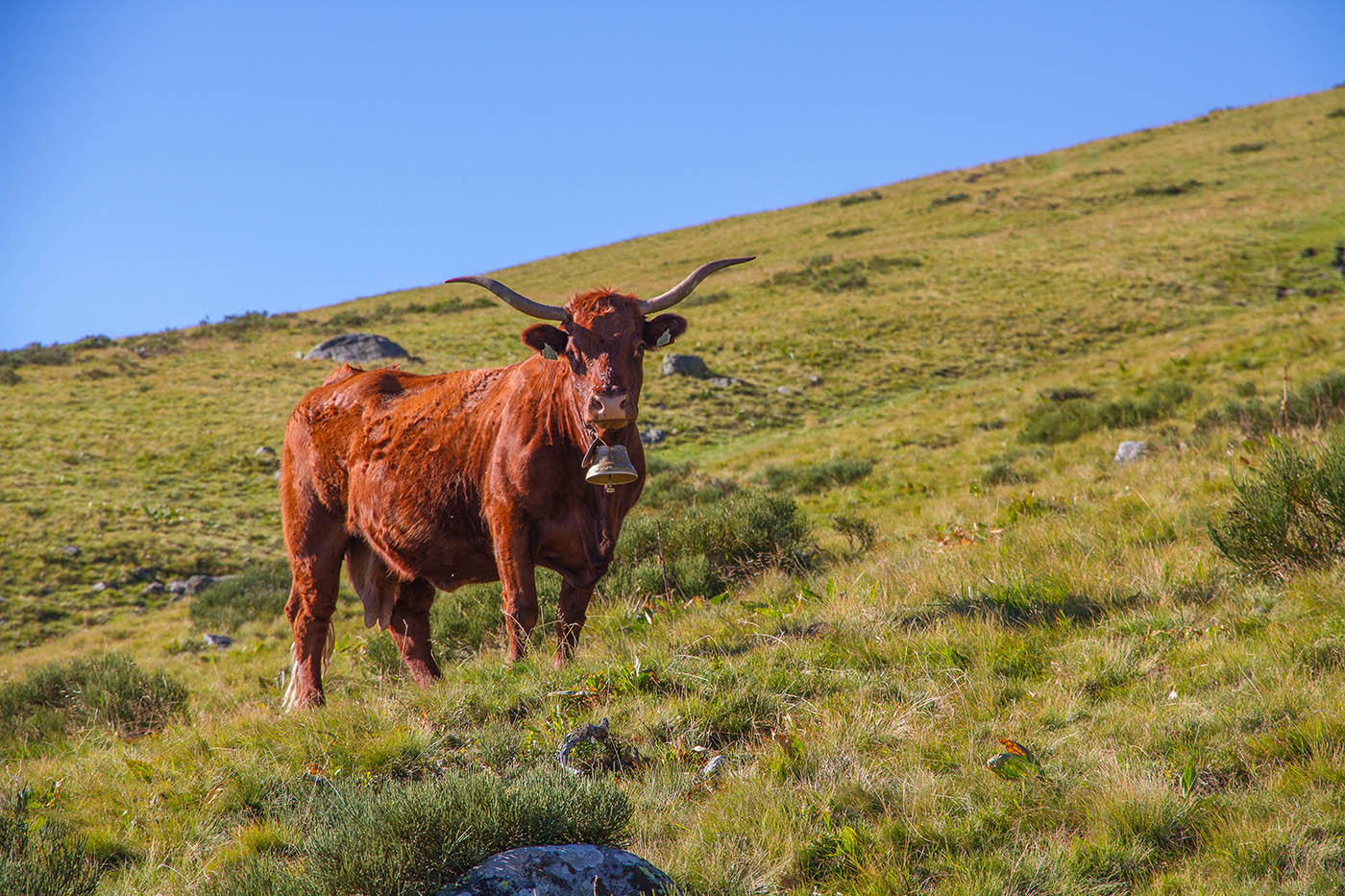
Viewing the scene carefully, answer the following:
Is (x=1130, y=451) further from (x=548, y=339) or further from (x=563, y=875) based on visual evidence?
(x=563, y=875)

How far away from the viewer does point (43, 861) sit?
3502 mm

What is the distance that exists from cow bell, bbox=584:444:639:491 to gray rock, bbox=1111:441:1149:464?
27.8ft

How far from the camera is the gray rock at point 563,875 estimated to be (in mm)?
2857

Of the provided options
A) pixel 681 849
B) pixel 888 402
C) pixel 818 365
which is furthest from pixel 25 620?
pixel 818 365

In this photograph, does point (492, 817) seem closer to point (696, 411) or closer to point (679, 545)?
point (679, 545)

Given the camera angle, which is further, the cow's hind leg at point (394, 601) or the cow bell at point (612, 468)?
the cow's hind leg at point (394, 601)

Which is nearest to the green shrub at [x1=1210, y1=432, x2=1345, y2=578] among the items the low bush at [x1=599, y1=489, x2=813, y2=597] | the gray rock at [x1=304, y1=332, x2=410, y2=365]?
the low bush at [x1=599, y1=489, x2=813, y2=597]

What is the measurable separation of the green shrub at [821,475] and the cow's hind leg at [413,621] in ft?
26.4

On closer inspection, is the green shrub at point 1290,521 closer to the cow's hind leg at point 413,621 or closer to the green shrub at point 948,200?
the cow's hind leg at point 413,621

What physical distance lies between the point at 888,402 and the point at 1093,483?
15.1 meters

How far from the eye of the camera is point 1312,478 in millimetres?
5902

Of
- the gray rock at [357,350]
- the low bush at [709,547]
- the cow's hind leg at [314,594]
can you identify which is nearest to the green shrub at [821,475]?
the low bush at [709,547]

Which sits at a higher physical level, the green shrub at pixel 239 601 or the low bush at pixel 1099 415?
the low bush at pixel 1099 415

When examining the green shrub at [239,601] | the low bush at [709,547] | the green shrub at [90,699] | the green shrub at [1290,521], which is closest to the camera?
the green shrub at [1290,521]
